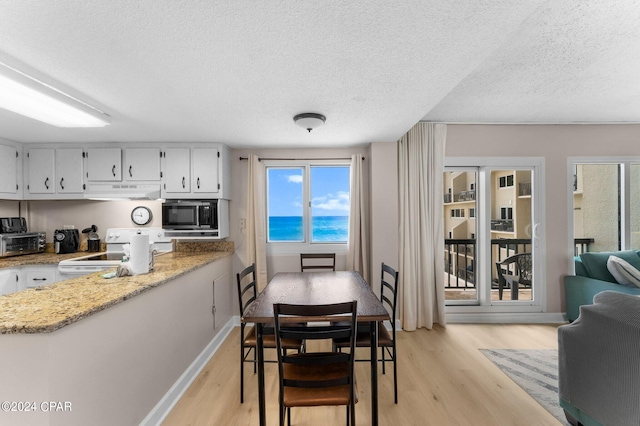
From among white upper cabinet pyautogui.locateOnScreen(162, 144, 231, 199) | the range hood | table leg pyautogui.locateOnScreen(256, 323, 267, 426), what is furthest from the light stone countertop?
the range hood

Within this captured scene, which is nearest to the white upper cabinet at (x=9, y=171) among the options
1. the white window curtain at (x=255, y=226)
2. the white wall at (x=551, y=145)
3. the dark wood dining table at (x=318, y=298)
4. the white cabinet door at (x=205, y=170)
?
the white cabinet door at (x=205, y=170)

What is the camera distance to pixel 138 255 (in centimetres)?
220

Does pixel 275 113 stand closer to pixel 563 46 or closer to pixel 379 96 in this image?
pixel 379 96

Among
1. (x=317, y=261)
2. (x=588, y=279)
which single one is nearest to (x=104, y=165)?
(x=317, y=261)

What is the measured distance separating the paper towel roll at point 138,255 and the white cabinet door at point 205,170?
1.32 m

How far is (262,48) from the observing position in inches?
60.1

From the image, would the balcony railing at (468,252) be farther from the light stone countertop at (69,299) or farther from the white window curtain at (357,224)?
the light stone countertop at (69,299)

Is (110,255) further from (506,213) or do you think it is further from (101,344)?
(506,213)

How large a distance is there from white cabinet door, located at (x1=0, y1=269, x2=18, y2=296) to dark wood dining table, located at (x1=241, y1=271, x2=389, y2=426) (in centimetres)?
273

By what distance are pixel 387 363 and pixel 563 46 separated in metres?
2.89

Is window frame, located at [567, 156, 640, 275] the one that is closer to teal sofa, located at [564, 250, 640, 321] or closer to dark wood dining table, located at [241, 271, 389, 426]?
teal sofa, located at [564, 250, 640, 321]

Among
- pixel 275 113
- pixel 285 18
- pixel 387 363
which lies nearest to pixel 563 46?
pixel 285 18

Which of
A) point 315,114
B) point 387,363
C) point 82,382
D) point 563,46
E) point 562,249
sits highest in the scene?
point 563,46

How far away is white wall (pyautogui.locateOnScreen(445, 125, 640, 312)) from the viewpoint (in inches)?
140
